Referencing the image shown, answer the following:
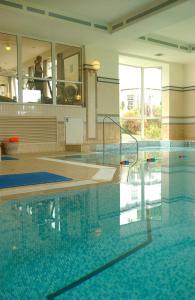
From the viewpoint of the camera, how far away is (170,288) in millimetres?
1194

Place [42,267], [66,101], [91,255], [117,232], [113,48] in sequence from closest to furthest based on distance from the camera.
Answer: [42,267], [91,255], [117,232], [66,101], [113,48]

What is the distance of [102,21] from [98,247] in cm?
680

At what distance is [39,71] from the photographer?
8.00 metres

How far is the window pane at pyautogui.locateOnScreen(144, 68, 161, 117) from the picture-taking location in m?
11.3

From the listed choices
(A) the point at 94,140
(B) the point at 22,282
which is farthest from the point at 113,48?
(B) the point at 22,282

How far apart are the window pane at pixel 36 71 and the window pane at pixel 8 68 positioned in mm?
242

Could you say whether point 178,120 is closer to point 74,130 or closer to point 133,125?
point 133,125

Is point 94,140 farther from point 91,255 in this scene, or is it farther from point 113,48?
point 91,255

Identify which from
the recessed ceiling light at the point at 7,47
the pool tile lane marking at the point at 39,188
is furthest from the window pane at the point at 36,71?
the pool tile lane marking at the point at 39,188

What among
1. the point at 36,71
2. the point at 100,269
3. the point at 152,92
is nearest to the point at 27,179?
the point at 100,269

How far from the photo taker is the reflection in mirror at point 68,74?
8.34m

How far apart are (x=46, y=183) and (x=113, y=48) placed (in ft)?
22.2

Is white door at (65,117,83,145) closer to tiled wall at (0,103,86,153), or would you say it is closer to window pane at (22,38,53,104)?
tiled wall at (0,103,86,153)

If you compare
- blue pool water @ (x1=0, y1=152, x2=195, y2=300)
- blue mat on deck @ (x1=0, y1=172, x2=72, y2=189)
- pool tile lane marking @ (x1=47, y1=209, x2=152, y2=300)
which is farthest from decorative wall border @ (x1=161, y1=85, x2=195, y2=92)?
pool tile lane marking @ (x1=47, y1=209, x2=152, y2=300)
